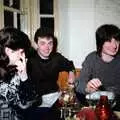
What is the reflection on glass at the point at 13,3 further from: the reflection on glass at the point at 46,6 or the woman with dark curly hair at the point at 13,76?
the woman with dark curly hair at the point at 13,76

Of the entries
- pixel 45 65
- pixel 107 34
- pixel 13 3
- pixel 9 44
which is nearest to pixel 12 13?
pixel 13 3

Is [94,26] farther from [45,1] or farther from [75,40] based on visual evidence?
[45,1]

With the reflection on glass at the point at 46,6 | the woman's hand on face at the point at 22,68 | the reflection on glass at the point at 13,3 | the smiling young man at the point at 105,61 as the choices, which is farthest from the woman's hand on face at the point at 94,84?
the reflection on glass at the point at 46,6

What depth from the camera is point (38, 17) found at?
130 inches

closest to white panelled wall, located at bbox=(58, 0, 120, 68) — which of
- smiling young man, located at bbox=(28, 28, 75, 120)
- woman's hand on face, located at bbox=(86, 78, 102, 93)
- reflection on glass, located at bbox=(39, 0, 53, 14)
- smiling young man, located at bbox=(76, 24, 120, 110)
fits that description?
reflection on glass, located at bbox=(39, 0, 53, 14)

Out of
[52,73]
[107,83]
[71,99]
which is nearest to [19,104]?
[71,99]

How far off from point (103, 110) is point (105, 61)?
0.96 metres

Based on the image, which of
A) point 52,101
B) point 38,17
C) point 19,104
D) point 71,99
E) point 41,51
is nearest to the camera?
point 19,104

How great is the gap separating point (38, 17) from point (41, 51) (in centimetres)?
84

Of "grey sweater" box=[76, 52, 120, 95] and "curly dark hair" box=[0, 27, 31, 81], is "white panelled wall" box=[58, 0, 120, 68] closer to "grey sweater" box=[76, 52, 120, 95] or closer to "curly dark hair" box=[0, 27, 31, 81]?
"grey sweater" box=[76, 52, 120, 95]

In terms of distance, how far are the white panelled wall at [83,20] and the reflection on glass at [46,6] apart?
126 millimetres

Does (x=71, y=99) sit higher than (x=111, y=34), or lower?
lower

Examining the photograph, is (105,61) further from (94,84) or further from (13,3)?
(13,3)

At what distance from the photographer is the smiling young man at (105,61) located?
231cm
